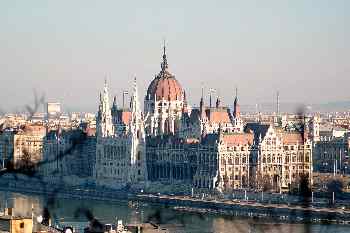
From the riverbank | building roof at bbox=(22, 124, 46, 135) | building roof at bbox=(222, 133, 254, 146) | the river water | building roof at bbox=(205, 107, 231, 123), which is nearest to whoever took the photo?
the river water

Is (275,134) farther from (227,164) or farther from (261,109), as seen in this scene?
(261,109)

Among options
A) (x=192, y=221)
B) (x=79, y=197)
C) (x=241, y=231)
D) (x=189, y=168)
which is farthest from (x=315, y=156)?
(x=241, y=231)

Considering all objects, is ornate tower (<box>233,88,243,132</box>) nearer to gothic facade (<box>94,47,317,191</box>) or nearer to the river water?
gothic facade (<box>94,47,317,191</box>)

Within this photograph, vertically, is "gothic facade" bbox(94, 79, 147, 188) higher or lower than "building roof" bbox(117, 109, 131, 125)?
lower

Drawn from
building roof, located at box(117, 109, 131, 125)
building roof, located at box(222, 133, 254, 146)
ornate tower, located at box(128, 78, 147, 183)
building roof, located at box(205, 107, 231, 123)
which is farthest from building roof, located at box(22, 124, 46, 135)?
building roof, located at box(222, 133, 254, 146)

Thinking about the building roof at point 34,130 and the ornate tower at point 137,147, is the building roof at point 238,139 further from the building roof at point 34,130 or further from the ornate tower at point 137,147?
the building roof at point 34,130

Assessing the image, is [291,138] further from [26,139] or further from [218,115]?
[26,139]
